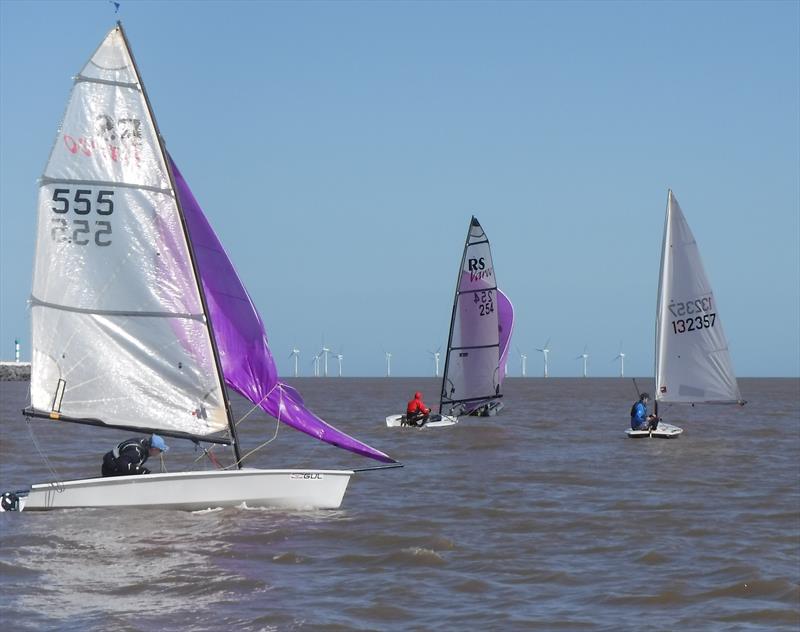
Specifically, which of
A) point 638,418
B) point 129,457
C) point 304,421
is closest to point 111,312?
point 129,457

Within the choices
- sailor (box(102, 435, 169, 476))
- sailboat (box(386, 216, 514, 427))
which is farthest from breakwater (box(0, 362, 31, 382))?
sailor (box(102, 435, 169, 476))

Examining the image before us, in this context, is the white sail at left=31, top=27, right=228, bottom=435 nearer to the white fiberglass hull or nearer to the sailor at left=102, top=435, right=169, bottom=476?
the sailor at left=102, top=435, right=169, bottom=476

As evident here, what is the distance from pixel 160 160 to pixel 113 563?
636cm

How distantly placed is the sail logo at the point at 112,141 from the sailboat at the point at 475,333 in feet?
89.8

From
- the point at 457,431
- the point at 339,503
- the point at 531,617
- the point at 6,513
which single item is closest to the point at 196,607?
the point at 531,617

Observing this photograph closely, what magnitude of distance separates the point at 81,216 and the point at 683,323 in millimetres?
24372

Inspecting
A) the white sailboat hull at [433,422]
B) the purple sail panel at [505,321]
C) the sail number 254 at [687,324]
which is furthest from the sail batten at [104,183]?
the purple sail panel at [505,321]

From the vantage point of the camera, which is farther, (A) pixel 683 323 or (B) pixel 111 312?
(A) pixel 683 323

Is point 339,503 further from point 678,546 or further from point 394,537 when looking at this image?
point 678,546

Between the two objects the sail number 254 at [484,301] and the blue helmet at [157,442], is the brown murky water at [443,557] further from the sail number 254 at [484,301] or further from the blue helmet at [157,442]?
the sail number 254 at [484,301]

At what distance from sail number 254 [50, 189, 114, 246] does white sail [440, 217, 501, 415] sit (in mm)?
27517

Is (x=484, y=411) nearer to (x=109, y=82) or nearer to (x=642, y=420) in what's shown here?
(x=642, y=420)

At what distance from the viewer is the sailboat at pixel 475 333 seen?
147 feet

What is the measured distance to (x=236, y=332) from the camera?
18.8m
